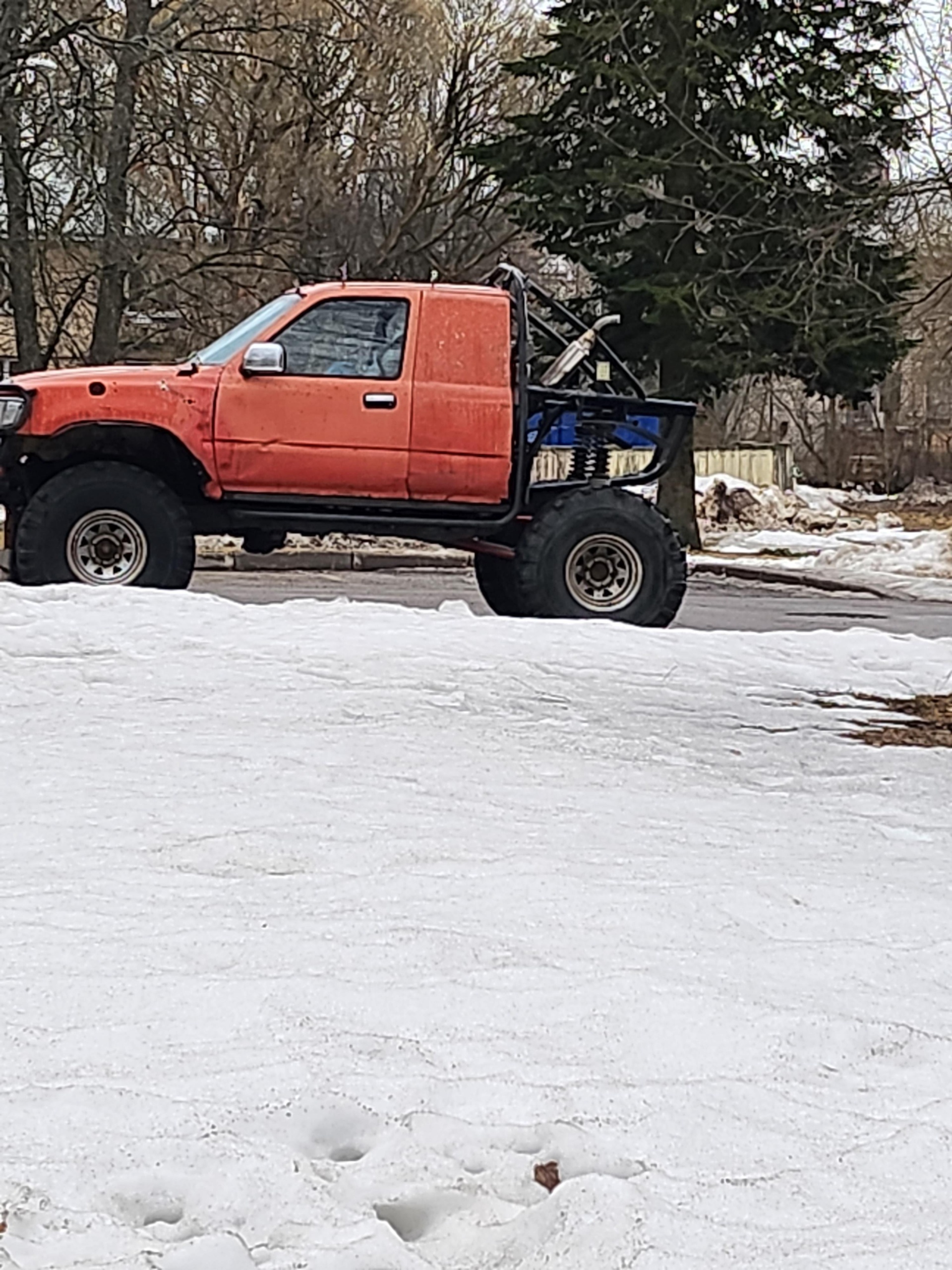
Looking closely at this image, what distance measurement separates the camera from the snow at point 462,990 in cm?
260

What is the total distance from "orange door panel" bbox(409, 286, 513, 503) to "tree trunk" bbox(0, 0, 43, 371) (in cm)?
1092

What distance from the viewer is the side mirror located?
416 inches

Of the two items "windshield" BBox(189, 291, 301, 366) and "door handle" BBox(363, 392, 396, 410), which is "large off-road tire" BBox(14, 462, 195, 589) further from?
"door handle" BBox(363, 392, 396, 410)

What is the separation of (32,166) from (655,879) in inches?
757

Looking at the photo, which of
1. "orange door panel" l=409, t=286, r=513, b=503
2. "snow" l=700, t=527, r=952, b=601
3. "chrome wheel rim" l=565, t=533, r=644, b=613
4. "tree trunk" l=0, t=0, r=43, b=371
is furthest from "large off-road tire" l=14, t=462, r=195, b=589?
"tree trunk" l=0, t=0, r=43, b=371

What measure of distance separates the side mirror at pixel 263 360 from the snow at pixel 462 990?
392 cm

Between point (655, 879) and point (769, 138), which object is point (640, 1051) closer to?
point (655, 879)

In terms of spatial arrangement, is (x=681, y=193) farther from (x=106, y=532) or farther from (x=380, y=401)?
(x=106, y=532)

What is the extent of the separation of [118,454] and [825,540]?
1731cm

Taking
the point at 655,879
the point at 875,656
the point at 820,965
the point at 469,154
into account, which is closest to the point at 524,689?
the point at 875,656

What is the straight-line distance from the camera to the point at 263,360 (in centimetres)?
1059

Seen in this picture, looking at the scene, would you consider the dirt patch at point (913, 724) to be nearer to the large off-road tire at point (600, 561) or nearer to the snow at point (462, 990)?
the snow at point (462, 990)

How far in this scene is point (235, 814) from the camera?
199 inches

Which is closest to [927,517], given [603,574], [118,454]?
[603,574]
